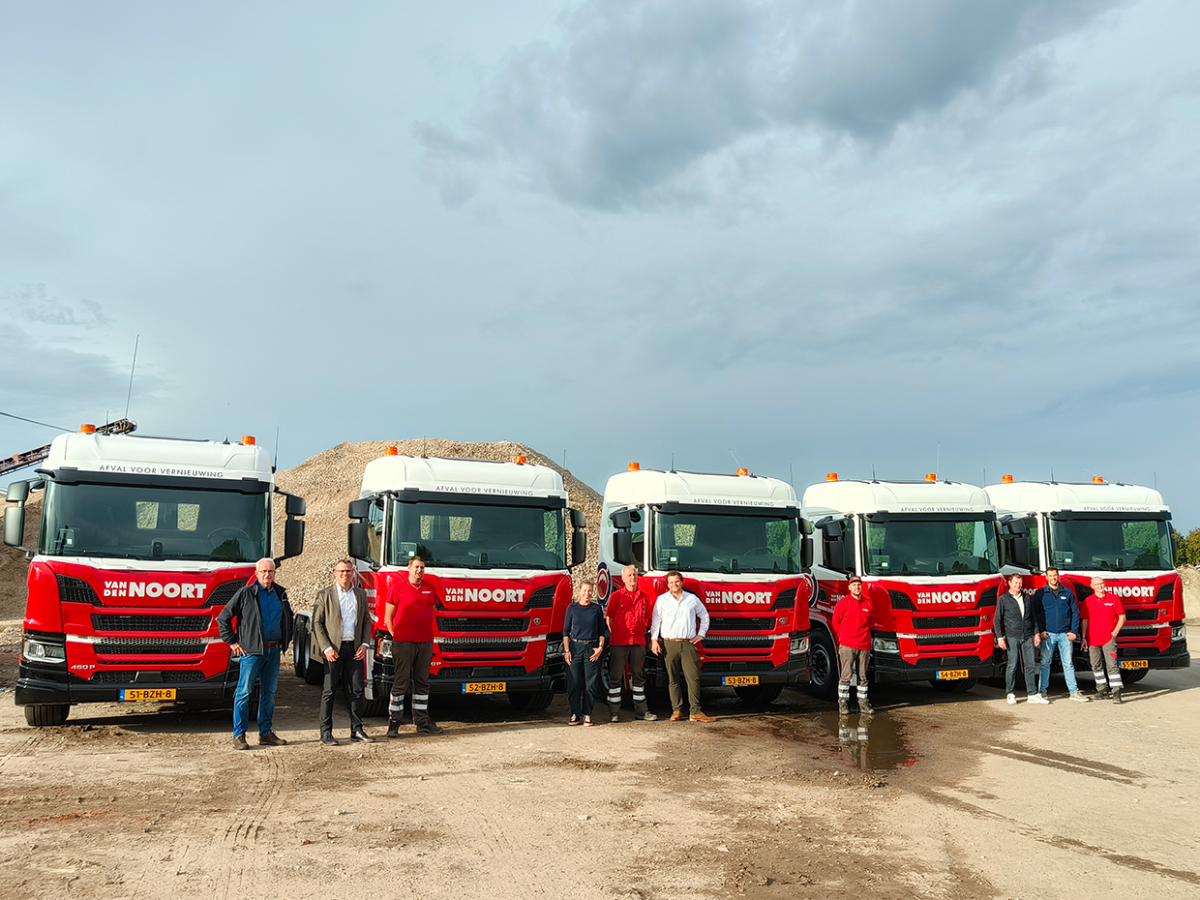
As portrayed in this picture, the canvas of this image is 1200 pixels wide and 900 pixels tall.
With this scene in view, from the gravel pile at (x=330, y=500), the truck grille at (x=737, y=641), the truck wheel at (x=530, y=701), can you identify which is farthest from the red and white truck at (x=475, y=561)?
the gravel pile at (x=330, y=500)

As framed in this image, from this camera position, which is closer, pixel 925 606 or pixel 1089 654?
pixel 925 606

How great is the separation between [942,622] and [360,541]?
7731 mm

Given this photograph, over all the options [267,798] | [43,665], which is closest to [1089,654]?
[267,798]

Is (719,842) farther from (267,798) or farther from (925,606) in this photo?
(925,606)

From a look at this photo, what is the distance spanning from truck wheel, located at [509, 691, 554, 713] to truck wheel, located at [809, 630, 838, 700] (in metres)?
4.11

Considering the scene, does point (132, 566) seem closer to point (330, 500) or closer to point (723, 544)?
point (723, 544)

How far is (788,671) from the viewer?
1169cm

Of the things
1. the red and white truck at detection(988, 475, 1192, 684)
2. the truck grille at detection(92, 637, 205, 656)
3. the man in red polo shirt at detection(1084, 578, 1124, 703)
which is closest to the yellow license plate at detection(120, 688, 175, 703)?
the truck grille at detection(92, 637, 205, 656)

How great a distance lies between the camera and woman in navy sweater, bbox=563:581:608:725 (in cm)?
1094

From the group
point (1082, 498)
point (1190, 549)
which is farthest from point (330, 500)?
point (1190, 549)

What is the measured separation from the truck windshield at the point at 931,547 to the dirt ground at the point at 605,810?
222 centimetres

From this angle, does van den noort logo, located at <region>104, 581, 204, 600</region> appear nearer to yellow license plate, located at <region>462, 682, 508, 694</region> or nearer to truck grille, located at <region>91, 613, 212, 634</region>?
truck grille, located at <region>91, 613, 212, 634</region>

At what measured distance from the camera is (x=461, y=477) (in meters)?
11.0

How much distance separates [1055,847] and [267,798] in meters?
5.74
